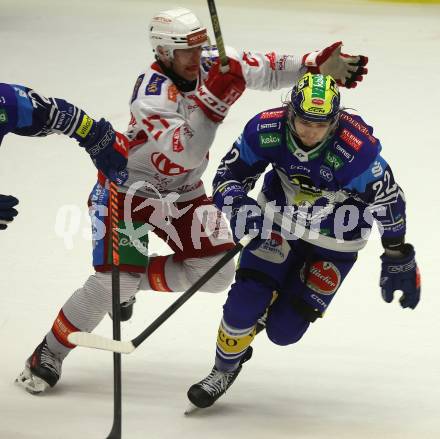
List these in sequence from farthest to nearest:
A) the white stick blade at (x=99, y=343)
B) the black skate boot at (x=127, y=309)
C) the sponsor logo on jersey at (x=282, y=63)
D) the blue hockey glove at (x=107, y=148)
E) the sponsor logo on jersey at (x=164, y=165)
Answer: the black skate boot at (x=127, y=309) < the sponsor logo on jersey at (x=282, y=63) < the sponsor logo on jersey at (x=164, y=165) < the blue hockey glove at (x=107, y=148) < the white stick blade at (x=99, y=343)

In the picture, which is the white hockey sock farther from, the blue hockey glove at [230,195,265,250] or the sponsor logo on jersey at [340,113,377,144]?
the sponsor logo on jersey at [340,113,377,144]

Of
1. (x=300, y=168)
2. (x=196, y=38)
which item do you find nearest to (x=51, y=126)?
(x=196, y=38)

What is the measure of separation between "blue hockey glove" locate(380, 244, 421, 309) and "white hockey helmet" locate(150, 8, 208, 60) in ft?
2.90

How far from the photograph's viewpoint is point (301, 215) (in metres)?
3.17

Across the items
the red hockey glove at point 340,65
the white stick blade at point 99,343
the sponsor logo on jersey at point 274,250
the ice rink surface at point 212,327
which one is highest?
the red hockey glove at point 340,65

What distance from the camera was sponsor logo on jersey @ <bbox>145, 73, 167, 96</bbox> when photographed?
3.21 m

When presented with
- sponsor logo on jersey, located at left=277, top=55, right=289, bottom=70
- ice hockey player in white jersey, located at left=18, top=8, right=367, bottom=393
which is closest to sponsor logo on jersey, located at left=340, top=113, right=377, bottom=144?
ice hockey player in white jersey, located at left=18, top=8, right=367, bottom=393

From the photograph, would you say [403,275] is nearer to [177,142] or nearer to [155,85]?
[177,142]

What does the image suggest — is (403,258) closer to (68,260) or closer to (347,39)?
(68,260)

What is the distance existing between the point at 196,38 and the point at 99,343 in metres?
0.98

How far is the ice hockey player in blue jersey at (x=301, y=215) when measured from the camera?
2973 mm

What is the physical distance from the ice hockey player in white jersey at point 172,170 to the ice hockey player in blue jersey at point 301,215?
16 cm

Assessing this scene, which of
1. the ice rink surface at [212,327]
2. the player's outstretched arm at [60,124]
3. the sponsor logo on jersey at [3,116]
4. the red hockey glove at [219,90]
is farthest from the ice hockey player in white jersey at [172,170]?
the sponsor logo on jersey at [3,116]

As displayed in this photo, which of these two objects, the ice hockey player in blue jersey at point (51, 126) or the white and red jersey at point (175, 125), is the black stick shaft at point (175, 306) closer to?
the white and red jersey at point (175, 125)
